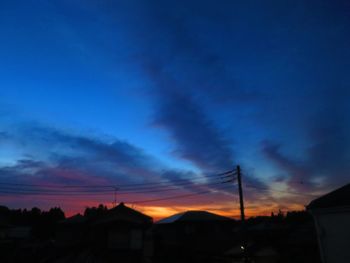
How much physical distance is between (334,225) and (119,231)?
76.9ft

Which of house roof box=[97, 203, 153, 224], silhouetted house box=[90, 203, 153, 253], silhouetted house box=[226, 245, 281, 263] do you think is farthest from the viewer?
house roof box=[97, 203, 153, 224]

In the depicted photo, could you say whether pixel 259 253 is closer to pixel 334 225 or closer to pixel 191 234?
pixel 191 234

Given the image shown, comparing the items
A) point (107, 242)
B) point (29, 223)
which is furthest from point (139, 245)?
point (29, 223)

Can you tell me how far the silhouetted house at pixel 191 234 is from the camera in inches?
1392

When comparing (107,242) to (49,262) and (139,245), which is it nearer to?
(139,245)

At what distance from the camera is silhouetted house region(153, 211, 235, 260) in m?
35.4

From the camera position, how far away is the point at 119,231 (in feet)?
103

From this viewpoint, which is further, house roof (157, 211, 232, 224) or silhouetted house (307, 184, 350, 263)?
house roof (157, 211, 232, 224)

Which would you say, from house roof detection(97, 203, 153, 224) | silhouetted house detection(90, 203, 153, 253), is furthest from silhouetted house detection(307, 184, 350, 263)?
silhouetted house detection(90, 203, 153, 253)

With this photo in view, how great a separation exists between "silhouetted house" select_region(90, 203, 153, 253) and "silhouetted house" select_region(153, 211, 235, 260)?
7092 mm

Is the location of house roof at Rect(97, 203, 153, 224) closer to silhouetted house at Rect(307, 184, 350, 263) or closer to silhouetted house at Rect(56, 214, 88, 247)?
silhouetted house at Rect(56, 214, 88, 247)


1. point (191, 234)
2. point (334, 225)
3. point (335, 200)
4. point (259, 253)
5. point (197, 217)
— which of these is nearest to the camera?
point (334, 225)

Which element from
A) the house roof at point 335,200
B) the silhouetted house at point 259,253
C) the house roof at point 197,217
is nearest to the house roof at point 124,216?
the house roof at point 197,217

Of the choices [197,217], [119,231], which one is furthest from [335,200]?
[197,217]
